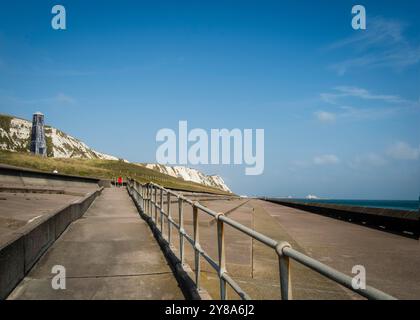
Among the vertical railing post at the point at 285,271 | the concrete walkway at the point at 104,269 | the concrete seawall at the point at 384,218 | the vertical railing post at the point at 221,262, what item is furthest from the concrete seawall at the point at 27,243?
the concrete seawall at the point at 384,218

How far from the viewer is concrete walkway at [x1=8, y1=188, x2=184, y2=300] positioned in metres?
5.72

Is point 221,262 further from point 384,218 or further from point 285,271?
point 384,218

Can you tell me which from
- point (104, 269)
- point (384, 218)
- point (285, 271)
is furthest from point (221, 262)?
point (384, 218)

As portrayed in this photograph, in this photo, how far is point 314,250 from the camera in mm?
10664

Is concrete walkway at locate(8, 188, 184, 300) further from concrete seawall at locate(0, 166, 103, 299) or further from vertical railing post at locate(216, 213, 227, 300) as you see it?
vertical railing post at locate(216, 213, 227, 300)

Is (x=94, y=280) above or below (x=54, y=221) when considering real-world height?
below

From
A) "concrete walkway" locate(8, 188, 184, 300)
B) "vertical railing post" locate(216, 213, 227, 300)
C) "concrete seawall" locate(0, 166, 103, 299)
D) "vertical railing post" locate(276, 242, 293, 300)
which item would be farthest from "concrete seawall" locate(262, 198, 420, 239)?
"vertical railing post" locate(276, 242, 293, 300)

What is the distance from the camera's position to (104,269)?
7082mm

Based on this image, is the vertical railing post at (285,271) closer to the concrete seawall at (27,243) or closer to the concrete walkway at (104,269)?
the concrete walkway at (104,269)

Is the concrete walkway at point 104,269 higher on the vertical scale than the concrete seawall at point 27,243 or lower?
lower

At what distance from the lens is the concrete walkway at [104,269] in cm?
572
